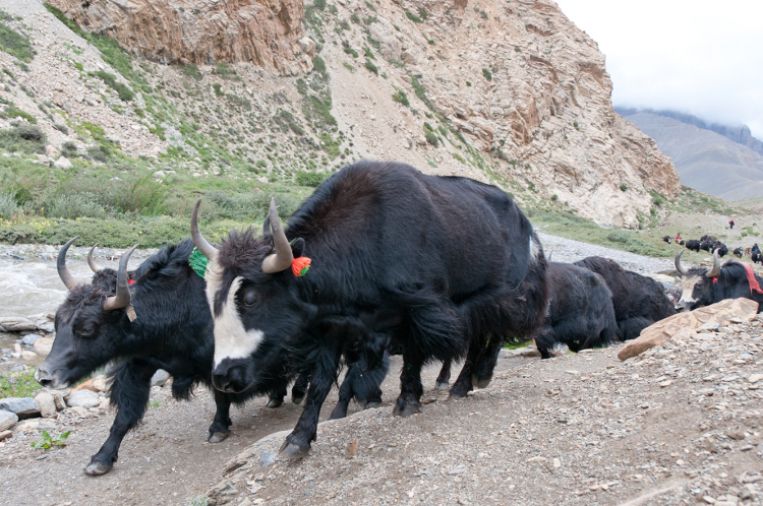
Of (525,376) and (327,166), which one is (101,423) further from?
(327,166)

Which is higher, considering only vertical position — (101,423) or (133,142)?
(101,423)

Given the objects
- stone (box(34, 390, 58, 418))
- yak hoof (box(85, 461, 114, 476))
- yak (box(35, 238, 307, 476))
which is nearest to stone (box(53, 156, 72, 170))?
stone (box(34, 390, 58, 418))

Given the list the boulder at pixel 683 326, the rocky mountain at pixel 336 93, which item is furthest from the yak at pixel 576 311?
the rocky mountain at pixel 336 93

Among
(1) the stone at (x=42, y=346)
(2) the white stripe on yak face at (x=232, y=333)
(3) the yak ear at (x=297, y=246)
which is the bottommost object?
(1) the stone at (x=42, y=346)

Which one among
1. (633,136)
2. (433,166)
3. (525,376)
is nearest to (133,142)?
(433,166)

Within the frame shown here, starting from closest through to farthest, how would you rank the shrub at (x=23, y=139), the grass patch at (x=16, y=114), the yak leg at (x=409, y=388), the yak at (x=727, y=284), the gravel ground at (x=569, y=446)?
the gravel ground at (x=569, y=446)
the yak leg at (x=409, y=388)
the yak at (x=727, y=284)
the shrub at (x=23, y=139)
the grass patch at (x=16, y=114)

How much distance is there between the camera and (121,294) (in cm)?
545

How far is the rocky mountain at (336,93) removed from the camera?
3017 cm

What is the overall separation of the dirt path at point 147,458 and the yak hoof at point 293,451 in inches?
23.0

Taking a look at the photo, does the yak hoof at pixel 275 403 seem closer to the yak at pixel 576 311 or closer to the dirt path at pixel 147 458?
the dirt path at pixel 147 458

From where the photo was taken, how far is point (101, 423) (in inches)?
264

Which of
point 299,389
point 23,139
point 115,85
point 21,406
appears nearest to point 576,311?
point 299,389

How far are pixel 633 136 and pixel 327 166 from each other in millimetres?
33344

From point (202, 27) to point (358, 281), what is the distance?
35308 mm
